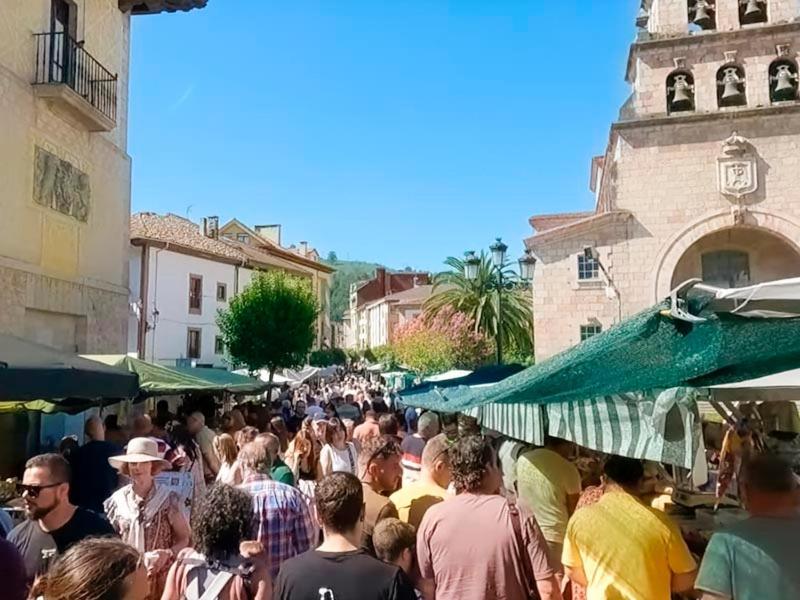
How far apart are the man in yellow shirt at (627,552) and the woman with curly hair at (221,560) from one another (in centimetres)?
150

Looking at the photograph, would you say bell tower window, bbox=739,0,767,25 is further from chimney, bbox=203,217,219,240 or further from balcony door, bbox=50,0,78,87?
chimney, bbox=203,217,219,240

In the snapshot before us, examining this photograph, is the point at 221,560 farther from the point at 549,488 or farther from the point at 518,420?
the point at 518,420

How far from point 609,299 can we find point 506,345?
11033 millimetres

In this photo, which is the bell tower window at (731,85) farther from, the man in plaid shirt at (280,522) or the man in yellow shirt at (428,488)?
the man in plaid shirt at (280,522)

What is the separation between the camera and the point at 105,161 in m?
14.9

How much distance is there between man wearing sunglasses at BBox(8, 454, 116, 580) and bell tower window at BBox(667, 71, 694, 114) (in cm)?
2215

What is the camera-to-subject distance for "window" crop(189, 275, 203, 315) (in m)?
33.9

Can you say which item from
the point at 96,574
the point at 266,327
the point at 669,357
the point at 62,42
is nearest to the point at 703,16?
the point at 62,42

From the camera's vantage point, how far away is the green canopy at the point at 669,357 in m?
2.95

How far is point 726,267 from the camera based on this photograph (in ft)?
75.7

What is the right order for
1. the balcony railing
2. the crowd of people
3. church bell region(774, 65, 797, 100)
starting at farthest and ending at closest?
1. church bell region(774, 65, 797, 100)
2. the balcony railing
3. the crowd of people

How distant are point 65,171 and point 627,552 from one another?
1322 centimetres

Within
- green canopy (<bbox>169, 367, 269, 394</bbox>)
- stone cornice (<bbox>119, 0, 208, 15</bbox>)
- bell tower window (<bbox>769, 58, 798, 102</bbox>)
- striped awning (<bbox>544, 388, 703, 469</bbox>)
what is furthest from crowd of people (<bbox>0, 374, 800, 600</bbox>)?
bell tower window (<bbox>769, 58, 798, 102</bbox>)

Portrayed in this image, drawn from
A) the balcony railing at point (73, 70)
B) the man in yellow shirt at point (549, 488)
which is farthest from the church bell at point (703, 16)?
the man in yellow shirt at point (549, 488)
